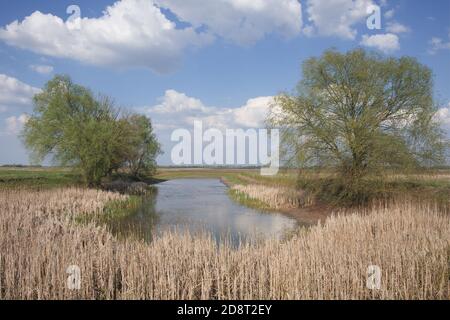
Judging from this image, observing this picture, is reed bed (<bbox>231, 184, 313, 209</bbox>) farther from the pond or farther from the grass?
the grass

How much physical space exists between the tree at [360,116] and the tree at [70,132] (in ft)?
63.8

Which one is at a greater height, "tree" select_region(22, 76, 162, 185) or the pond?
"tree" select_region(22, 76, 162, 185)

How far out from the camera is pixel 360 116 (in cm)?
2188

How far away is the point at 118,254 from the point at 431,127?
20.3 meters

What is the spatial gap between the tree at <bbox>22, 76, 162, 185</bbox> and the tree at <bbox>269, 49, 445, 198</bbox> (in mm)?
19447

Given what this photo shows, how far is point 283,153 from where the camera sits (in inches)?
924

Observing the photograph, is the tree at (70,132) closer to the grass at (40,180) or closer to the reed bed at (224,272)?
the grass at (40,180)

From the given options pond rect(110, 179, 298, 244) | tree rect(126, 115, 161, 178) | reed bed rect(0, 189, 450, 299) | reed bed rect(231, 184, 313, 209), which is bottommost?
pond rect(110, 179, 298, 244)

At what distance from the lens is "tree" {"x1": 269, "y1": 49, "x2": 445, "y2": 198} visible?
802 inches

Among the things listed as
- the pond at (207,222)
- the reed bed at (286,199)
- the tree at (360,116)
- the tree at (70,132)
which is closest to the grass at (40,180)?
the tree at (70,132)

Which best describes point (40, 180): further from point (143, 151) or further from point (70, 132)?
point (143, 151)

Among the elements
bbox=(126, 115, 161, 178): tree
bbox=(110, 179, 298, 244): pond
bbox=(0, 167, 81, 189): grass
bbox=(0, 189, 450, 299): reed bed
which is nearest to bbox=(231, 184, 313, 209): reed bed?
bbox=(110, 179, 298, 244): pond
